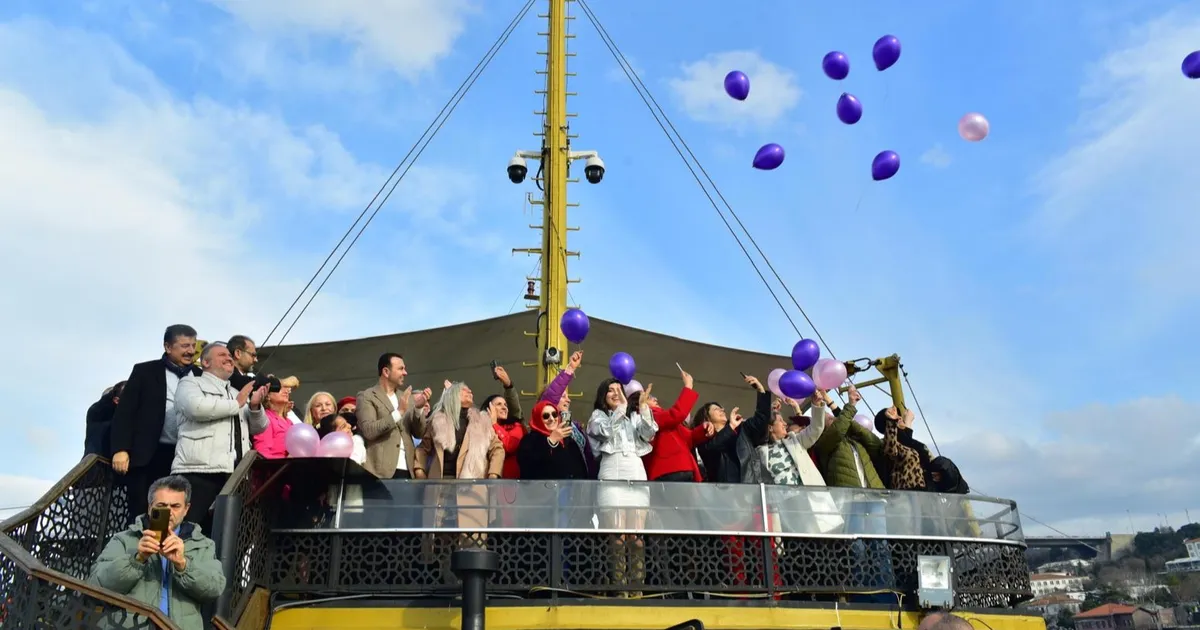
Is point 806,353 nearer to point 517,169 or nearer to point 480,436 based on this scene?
point 480,436

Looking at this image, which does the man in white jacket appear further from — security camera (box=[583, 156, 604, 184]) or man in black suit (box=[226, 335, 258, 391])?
security camera (box=[583, 156, 604, 184])

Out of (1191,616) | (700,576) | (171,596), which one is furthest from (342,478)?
(1191,616)

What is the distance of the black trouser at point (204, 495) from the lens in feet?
17.2

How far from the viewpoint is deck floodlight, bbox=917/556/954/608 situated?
5953mm

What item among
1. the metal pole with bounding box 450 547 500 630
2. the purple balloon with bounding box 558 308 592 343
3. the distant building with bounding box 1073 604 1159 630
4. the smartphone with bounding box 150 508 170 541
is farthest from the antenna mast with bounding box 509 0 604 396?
the distant building with bounding box 1073 604 1159 630

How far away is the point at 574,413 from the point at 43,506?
9.00 m

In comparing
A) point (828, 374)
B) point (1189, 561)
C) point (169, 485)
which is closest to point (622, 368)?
point (828, 374)

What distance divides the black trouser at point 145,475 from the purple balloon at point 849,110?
25.9 ft

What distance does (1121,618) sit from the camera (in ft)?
234

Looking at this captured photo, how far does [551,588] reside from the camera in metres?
5.58

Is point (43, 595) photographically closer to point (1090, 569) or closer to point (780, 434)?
point (780, 434)

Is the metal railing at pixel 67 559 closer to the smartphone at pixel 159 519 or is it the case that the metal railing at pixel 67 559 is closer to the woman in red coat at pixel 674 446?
the smartphone at pixel 159 519

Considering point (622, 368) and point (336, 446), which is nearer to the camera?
point (336, 446)

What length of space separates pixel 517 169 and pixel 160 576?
900 centimetres
